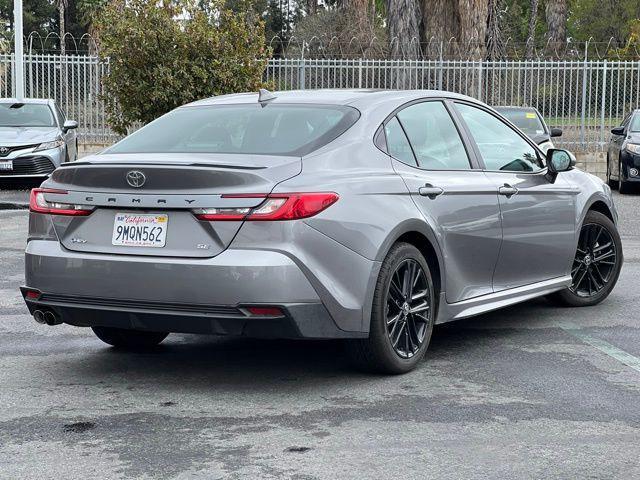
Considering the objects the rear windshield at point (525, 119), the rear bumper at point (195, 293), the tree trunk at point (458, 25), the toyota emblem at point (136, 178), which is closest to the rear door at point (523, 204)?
the rear bumper at point (195, 293)

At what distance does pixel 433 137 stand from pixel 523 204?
86 centimetres

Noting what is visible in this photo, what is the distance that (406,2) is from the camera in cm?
3180

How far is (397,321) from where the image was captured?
20.1 feet

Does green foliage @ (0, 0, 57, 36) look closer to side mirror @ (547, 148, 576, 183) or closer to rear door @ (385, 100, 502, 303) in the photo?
side mirror @ (547, 148, 576, 183)

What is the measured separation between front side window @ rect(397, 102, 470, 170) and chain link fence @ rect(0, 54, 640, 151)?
61.7ft

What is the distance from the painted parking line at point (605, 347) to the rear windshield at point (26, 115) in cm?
1409

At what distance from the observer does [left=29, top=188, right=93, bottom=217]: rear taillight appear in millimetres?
5859

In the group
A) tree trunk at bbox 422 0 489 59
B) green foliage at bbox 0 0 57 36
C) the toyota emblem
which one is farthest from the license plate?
green foliage at bbox 0 0 57 36

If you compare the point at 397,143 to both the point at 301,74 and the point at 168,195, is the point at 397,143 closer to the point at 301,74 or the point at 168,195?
the point at 168,195

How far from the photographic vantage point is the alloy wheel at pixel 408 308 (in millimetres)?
6086

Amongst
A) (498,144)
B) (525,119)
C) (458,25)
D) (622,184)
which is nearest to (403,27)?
(458,25)

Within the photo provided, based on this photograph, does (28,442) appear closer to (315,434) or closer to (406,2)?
(315,434)

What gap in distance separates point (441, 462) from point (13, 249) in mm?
8355

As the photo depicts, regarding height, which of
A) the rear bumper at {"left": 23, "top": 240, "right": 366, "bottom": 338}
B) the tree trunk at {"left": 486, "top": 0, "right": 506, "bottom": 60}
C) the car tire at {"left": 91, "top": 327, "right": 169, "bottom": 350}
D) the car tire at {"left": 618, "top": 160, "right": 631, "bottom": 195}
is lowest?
the car tire at {"left": 618, "top": 160, "right": 631, "bottom": 195}
